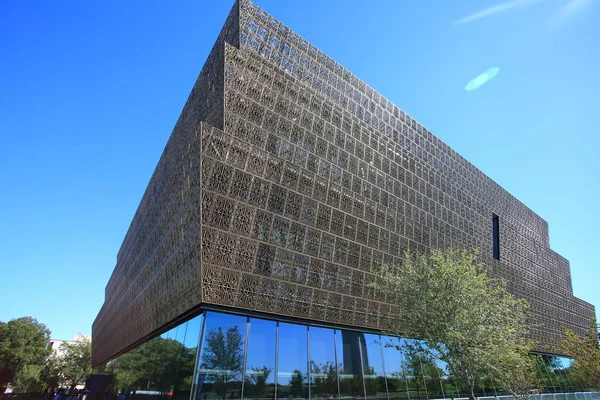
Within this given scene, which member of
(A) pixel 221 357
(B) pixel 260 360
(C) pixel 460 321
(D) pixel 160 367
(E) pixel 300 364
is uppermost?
(C) pixel 460 321

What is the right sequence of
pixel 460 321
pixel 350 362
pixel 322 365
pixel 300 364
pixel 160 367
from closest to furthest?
pixel 460 321 < pixel 300 364 < pixel 322 365 < pixel 350 362 < pixel 160 367

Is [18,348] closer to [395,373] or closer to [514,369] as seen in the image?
[395,373]

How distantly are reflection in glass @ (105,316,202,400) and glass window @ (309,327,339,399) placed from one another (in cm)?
737

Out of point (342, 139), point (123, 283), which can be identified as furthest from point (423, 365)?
point (123, 283)

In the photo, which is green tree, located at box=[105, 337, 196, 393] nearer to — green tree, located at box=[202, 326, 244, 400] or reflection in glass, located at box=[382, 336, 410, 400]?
green tree, located at box=[202, 326, 244, 400]

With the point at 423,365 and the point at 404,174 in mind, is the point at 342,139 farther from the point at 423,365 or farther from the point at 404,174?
the point at 423,365

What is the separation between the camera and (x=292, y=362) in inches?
825

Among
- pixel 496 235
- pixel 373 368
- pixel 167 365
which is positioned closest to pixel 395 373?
pixel 373 368

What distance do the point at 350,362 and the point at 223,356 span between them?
9.47m

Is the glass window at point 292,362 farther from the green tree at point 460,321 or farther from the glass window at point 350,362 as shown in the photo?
the green tree at point 460,321

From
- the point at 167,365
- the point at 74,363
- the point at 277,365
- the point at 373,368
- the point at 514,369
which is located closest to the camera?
the point at 514,369

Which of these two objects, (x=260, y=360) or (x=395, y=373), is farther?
(x=395, y=373)

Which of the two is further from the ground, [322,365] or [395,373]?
[322,365]

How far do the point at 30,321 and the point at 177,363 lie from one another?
6235 centimetres
